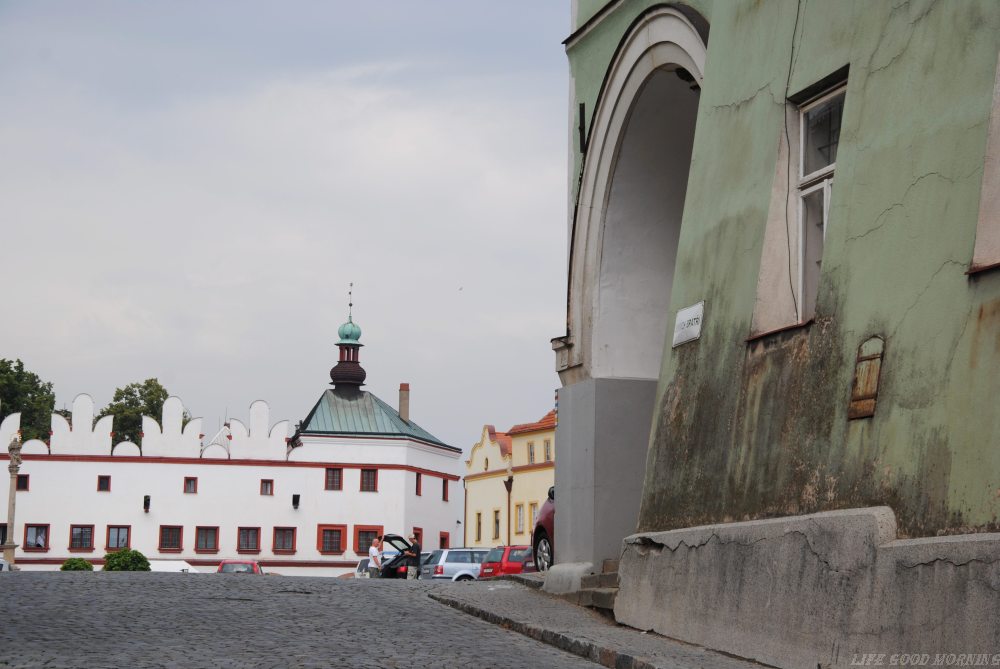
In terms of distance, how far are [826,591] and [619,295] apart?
813cm

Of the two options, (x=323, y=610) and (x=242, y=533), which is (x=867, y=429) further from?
(x=242, y=533)

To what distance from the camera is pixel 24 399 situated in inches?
3452

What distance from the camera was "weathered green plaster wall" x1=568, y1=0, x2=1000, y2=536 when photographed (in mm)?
8336

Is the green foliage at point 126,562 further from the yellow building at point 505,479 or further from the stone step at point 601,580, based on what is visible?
the stone step at point 601,580

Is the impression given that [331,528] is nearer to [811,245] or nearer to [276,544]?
[276,544]

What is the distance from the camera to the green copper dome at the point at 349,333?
97.0 meters

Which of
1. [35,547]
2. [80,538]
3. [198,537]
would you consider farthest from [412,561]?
[35,547]

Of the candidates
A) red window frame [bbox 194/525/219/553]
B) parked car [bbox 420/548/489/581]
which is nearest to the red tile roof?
red window frame [bbox 194/525/219/553]

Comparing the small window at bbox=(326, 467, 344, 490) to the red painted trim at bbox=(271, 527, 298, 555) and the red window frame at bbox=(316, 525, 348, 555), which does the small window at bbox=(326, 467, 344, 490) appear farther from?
the red painted trim at bbox=(271, 527, 298, 555)

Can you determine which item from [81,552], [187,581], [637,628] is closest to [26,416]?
[81,552]

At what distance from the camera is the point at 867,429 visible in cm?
913

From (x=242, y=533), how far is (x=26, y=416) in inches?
726

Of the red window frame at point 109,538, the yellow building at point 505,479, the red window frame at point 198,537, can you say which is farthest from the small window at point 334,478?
the red window frame at point 109,538

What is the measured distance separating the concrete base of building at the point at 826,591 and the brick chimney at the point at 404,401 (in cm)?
8432
